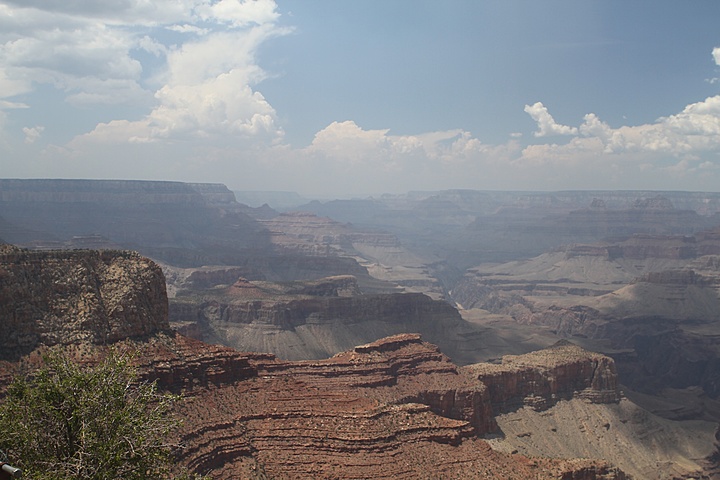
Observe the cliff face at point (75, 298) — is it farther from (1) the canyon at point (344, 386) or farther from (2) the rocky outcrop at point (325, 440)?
(2) the rocky outcrop at point (325, 440)

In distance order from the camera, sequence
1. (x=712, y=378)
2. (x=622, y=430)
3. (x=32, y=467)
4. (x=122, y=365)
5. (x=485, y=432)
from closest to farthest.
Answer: (x=32, y=467)
(x=122, y=365)
(x=485, y=432)
(x=622, y=430)
(x=712, y=378)

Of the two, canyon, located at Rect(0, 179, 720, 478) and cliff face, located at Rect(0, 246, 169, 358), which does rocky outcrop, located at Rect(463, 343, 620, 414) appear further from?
cliff face, located at Rect(0, 246, 169, 358)

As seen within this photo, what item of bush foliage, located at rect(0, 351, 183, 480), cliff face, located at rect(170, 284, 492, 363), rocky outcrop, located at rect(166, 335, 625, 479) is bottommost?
cliff face, located at rect(170, 284, 492, 363)

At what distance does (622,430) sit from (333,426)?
55.3 m

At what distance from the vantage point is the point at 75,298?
171ft

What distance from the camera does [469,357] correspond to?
143 meters

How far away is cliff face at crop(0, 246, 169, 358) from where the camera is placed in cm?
A: 4862

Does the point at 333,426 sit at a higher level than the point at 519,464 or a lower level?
higher

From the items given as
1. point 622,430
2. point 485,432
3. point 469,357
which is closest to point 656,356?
point 469,357

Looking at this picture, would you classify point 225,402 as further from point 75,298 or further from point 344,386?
point 344,386

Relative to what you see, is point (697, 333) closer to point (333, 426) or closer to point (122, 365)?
point (333, 426)

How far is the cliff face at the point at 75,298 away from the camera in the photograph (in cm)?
4862

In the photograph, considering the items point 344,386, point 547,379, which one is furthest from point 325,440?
point 547,379

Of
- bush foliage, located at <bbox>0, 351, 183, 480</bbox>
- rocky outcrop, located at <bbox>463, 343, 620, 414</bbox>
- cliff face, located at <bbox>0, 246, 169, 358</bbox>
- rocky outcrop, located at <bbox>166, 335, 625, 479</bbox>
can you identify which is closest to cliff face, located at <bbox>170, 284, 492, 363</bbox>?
rocky outcrop, located at <bbox>463, 343, 620, 414</bbox>
